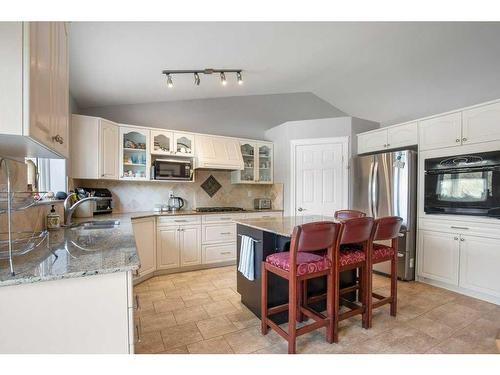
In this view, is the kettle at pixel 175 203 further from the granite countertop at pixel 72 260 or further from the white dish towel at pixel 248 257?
the granite countertop at pixel 72 260

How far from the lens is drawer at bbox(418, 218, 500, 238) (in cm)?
253

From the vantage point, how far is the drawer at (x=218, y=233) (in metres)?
3.71

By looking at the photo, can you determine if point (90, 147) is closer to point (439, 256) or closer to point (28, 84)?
point (28, 84)

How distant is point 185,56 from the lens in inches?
103

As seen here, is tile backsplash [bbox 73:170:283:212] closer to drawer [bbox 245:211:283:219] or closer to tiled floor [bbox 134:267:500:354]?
drawer [bbox 245:211:283:219]

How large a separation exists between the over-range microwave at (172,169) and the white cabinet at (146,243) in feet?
2.27

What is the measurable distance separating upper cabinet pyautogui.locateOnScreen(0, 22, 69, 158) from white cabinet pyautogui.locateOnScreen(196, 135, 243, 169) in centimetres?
263

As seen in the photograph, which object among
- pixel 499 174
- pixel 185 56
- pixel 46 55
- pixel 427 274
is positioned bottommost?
pixel 427 274

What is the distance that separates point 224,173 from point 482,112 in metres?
3.51

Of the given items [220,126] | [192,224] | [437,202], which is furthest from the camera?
[220,126]

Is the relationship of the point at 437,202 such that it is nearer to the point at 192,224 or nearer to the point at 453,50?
the point at 453,50
